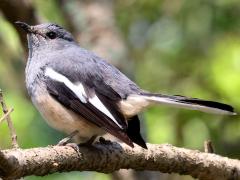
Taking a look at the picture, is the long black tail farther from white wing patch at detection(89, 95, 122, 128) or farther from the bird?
white wing patch at detection(89, 95, 122, 128)

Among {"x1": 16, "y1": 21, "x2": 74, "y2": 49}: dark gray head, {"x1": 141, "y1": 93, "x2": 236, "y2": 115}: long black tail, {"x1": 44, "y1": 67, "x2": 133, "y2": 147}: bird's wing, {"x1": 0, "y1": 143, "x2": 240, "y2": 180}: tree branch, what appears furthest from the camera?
{"x1": 16, "y1": 21, "x2": 74, "y2": 49}: dark gray head

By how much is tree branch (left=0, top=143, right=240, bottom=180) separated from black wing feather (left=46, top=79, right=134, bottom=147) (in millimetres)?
121

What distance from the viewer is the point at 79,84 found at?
4.22m

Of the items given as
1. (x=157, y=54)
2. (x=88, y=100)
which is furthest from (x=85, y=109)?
(x=157, y=54)

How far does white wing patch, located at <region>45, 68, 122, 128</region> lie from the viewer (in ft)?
13.3

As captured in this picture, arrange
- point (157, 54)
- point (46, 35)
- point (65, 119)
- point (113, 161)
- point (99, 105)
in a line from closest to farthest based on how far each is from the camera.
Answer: point (113, 161) < point (99, 105) < point (65, 119) < point (46, 35) < point (157, 54)

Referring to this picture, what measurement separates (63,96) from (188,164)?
86 cm

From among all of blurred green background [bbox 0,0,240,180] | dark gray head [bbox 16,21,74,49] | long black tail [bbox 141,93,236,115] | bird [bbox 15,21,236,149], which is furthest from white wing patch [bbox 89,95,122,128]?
blurred green background [bbox 0,0,240,180]

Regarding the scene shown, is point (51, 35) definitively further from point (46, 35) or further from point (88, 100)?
point (88, 100)

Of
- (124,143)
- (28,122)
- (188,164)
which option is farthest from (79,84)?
(28,122)

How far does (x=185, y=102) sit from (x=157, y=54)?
3191mm

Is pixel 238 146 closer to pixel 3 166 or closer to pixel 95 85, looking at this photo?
pixel 95 85

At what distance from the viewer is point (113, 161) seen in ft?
12.7

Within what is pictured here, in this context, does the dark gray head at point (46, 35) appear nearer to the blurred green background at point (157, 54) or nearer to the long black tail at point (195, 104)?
the blurred green background at point (157, 54)
